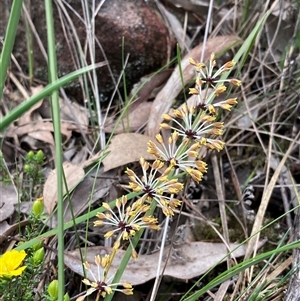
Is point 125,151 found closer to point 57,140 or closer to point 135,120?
point 135,120

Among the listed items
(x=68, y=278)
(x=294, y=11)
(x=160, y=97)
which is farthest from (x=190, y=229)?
(x=294, y=11)

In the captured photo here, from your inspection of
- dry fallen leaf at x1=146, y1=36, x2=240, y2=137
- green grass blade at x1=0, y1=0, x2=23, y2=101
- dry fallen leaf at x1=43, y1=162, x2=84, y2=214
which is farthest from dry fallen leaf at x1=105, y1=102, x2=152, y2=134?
green grass blade at x1=0, y1=0, x2=23, y2=101

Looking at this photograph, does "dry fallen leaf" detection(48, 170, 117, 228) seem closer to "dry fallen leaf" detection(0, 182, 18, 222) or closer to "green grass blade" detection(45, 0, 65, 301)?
"dry fallen leaf" detection(0, 182, 18, 222)

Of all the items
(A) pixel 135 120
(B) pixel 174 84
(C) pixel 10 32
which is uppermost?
(C) pixel 10 32

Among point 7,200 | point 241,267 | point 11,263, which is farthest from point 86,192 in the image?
point 241,267

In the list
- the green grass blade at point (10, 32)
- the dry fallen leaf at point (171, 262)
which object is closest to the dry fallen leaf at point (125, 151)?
the dry fallen leaf at point (171, 262)
